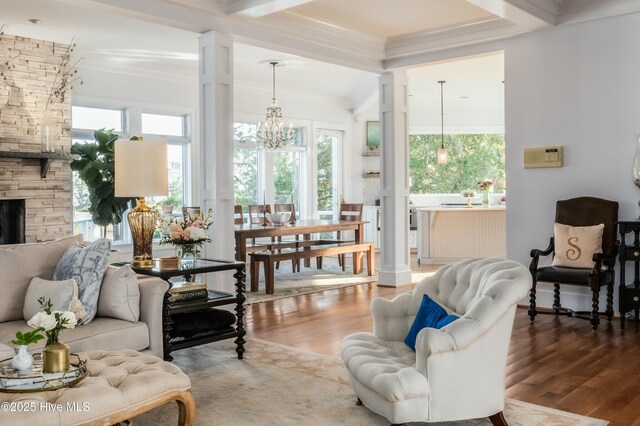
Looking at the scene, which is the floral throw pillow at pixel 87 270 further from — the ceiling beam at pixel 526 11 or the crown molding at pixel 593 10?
the crown molding at pixel 593 10

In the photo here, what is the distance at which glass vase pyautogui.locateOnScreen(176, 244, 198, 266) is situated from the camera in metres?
4.29

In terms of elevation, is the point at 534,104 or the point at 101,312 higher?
→ the point at 534,104

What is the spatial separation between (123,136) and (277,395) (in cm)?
569

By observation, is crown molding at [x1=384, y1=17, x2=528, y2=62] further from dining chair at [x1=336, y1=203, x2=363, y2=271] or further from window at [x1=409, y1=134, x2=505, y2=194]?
window at [x1=409, y1=134, x2=505, y2=194]

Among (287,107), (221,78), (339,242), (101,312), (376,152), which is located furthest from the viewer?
(376,152)

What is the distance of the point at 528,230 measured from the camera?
6230 mm

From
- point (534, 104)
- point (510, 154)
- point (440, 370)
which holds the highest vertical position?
point (534, 104)

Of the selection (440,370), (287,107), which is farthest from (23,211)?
(440,370)

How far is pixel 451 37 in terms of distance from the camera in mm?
6750

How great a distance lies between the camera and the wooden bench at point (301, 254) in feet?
22.9

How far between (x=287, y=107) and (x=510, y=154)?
4.90 meters

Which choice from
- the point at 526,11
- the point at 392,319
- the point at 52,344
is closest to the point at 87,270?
the point at 52,344

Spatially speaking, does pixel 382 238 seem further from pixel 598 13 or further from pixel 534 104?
pixel 598 13

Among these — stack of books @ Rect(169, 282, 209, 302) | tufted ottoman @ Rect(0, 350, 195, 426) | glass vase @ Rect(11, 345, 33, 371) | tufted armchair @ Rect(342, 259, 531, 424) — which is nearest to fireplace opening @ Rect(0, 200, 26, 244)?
stack of books @ Rect(169, 282, 209, 302)
